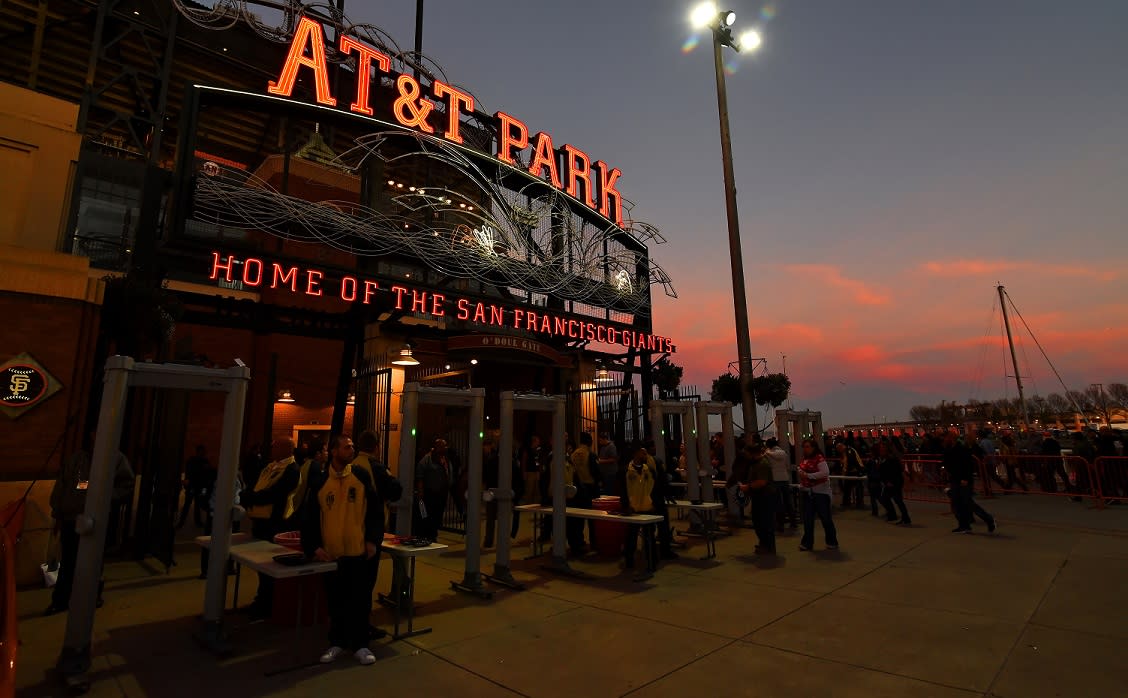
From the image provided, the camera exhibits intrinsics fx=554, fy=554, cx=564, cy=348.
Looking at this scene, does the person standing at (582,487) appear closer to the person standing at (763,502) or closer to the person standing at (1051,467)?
the person standing at (763,502)

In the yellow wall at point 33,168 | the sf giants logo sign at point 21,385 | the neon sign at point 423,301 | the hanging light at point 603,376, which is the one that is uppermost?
the yellow wall at point 33,168

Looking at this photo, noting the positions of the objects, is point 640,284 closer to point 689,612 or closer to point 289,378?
point 289,378

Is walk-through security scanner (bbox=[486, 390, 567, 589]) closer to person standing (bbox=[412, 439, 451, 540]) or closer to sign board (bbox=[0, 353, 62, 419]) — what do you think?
person standing (bbox=[412, 439, 451, 540])

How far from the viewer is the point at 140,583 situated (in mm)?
8164

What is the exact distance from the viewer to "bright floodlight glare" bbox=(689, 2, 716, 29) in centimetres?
1454

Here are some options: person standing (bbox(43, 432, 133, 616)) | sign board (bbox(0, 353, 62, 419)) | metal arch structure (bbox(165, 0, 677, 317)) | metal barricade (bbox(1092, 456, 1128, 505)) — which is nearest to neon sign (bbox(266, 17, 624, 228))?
metal arch structure (bbox(165, 0, 677, 317))

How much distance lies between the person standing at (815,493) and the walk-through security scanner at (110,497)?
8.95 m

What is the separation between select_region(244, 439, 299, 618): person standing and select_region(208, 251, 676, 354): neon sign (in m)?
6.76

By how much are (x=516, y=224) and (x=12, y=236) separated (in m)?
11.4

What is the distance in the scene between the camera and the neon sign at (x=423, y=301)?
12.2 metres

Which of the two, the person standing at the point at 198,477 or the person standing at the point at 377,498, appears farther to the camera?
the person standing at the point at 198,477

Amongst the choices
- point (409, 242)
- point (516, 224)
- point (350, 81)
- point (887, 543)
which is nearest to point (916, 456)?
point (887, 543)

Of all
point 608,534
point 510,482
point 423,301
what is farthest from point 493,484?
point 510,482

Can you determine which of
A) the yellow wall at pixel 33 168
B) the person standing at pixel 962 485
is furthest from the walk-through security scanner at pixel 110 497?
the person standing at pixel 962 485
